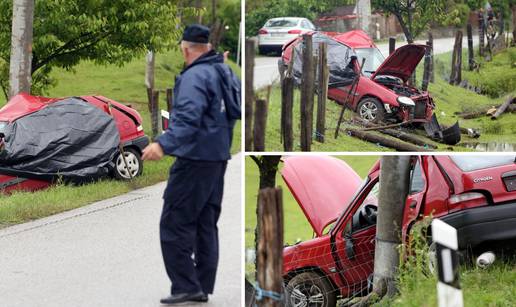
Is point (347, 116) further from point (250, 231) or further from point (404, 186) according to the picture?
point (250, 231)

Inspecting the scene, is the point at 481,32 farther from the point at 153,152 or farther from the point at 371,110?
the point at 153,152

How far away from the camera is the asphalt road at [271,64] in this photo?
5996 mm

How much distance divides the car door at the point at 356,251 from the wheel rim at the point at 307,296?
0.22 m

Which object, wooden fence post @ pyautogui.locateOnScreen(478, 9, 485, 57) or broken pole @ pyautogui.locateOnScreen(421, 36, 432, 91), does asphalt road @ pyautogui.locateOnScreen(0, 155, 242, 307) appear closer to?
broken pole @ pyautogui.locateOnScreen(421, 36, 432, 91)

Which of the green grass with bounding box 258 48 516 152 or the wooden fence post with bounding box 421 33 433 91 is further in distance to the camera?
the wooden fence post with bounding box 421 33 433 91

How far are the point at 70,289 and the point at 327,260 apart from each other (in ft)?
6.69

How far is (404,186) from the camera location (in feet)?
25.5

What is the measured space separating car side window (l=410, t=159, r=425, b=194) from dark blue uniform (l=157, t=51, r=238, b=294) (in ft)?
4.64

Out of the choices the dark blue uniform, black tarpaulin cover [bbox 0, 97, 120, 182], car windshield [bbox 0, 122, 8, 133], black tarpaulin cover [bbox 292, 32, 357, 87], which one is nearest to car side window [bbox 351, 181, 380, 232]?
the dark blue uniform

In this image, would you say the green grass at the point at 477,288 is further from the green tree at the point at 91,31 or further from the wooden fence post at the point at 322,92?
the green tree at the point at 91,31

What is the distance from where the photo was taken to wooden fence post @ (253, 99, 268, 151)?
593cm

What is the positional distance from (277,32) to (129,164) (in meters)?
10.7

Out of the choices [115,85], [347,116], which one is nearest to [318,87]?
[347,116]

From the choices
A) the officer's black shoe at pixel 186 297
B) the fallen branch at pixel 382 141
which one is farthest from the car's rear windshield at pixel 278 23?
the officer's black shoe at pixel 186 297
